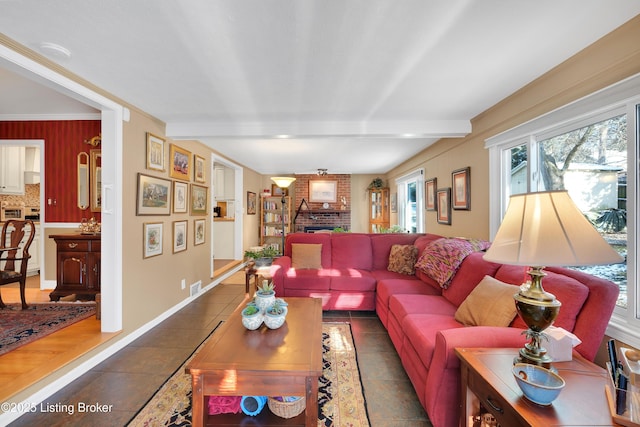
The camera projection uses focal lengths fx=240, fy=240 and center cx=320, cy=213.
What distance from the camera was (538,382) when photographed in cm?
99

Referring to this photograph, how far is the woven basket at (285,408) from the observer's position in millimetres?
1436

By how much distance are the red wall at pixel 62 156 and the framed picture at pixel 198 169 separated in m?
1.38

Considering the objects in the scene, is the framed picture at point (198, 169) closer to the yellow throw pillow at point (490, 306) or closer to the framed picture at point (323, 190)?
the framed picture at point (323, 190)

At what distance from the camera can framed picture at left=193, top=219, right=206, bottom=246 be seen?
143 inches

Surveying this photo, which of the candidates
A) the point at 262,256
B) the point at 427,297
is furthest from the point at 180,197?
the point at 427,297

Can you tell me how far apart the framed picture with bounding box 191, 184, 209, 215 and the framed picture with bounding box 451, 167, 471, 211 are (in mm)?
3737

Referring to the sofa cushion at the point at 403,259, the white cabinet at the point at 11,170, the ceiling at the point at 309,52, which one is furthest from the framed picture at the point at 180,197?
the white cabinet at the point at 11,170

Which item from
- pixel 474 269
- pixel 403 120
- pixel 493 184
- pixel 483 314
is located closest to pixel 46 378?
pixel 483 314

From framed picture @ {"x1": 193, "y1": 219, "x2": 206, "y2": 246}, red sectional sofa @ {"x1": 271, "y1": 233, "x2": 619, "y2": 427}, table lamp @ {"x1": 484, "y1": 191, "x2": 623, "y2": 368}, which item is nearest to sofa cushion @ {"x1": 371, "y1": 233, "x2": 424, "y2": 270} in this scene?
red sectional sofa @ {"x1": 271, "y1": 233, "x2": 619, "y2": 427}

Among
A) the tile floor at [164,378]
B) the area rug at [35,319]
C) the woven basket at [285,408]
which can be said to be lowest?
the tile floor at [164,378]

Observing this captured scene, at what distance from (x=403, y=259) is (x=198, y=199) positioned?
3.15 metres

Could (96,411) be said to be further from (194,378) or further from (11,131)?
(11,131)

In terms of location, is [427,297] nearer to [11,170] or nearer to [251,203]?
[251,203]

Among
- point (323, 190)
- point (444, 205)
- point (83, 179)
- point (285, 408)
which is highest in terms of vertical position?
point (323, 190)
